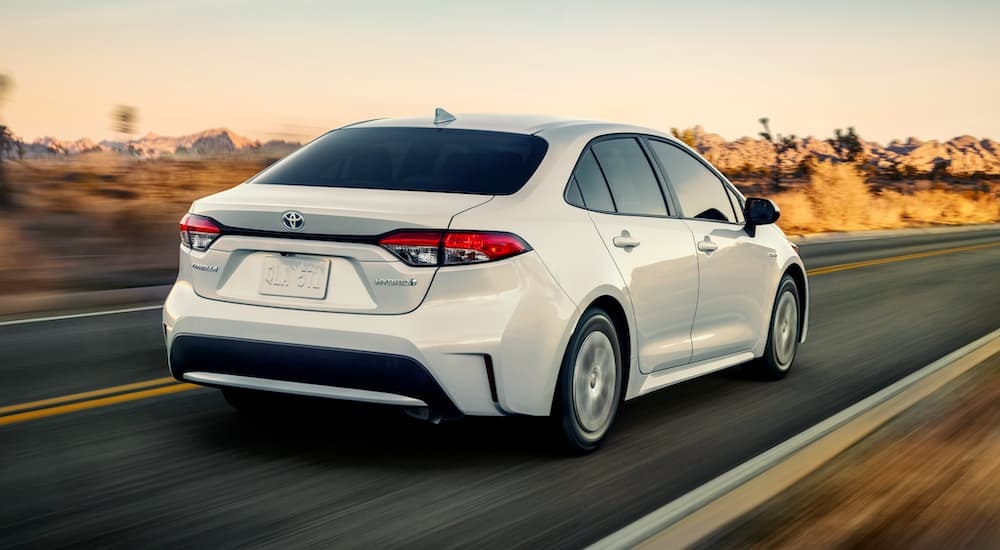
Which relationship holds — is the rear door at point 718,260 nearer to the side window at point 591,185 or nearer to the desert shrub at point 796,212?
the side window at point 591,185

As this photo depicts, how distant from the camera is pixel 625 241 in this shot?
6.41 metres

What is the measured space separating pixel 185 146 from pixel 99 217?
22.0 feet

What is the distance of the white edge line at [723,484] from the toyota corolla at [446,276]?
30.5 inches

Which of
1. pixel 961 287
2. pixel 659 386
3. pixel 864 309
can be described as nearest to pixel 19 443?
pixel 659 386

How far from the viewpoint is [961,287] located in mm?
16406

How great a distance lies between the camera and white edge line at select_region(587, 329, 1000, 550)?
4688 millimetres

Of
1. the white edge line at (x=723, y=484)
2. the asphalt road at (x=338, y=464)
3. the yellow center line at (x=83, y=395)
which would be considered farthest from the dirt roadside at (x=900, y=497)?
the yellow center line at (x=83, y=395)

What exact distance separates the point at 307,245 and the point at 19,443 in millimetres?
1885

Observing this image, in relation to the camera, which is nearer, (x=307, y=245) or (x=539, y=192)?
(x=307, y=245)

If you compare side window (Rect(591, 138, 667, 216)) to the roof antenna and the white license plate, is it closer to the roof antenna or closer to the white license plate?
the roof antenna

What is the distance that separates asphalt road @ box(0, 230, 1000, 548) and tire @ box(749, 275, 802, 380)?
119 mm

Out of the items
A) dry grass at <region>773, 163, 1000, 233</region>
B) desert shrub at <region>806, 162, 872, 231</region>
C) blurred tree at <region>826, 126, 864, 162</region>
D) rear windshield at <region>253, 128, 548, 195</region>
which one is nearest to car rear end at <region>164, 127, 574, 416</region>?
rear windshield at <region>253, 128, 548, 195</region>

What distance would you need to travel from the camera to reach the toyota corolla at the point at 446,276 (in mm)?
5422

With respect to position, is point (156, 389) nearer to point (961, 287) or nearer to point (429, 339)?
point (429, 339)
